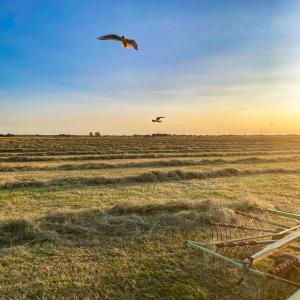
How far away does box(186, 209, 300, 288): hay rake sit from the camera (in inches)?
165

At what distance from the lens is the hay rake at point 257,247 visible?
420cm

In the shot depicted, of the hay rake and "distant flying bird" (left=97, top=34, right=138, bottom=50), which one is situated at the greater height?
"distant flying bird" (left=97, top=34, right=138, bottom=50)

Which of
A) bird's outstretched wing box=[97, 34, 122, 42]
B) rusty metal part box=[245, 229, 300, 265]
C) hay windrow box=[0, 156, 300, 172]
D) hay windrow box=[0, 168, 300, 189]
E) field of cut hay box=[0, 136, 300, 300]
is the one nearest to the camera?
rusty metal part box=[245, 229, 300, 265]

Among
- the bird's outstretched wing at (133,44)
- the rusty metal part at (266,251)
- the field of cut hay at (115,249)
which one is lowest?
the field of cut hay at (115,249)

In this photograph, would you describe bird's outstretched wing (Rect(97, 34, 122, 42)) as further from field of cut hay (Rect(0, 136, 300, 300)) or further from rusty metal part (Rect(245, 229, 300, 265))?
rusty metal part (Rect(245, 229, 300, 265))

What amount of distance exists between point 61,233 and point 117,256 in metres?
1.51

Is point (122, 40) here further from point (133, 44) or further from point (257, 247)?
point (257, 247)

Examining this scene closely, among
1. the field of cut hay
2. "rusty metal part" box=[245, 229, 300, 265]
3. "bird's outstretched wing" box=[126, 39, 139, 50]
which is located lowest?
the field of cut hay

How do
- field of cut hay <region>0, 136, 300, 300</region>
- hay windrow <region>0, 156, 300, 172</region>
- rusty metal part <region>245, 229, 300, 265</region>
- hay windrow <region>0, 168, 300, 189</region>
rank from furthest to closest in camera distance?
hay windrow <region>0, 156, 300, 172</region> < hay windrow <region>0, 168, 300, 189</region> < field of cut hay <region>0, 136, 300, 300</region> < rusty metal part <region>245, 229, 300, 265</region>

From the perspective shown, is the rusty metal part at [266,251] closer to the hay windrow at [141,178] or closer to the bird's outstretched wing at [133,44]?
the bird's outstretched wing at [133,44]

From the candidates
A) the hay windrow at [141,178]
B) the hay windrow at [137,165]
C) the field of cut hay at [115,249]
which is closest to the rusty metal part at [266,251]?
the field of cut hay at [115,249]

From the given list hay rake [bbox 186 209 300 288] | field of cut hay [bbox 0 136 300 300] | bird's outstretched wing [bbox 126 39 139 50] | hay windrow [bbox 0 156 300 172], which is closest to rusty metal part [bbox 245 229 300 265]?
hay rake [bbox 186 209 300 288]

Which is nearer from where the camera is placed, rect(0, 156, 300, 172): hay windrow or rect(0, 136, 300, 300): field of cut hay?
rect(0, 136, 300, 300): field of cut hay

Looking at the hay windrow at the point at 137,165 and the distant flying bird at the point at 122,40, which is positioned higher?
the distant flying bird at the point at 122,40
